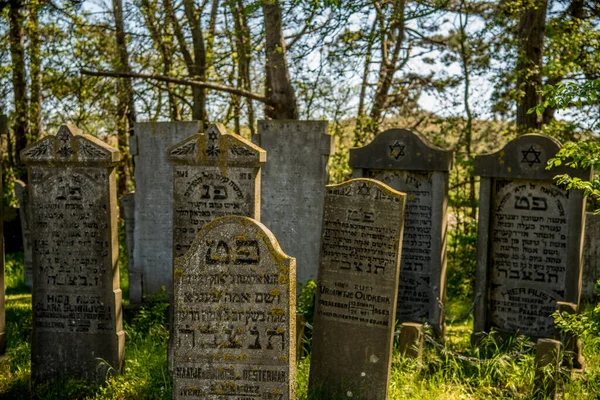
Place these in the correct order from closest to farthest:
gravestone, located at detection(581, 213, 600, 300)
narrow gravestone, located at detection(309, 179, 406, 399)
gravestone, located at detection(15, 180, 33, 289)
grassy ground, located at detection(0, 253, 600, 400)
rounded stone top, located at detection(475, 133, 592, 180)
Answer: narrow gravestone, located at detection(309, 179, 406, 399)
grassy ground, located at detection(0, 253, 600, 400)
rounded stone top, located at detection(475, 133, 592, 180)
gravestone, located at detection(581, 213, 600, 300)
gravestone, located at detection(15, 180, 33, 289)

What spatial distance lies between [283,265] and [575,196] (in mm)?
4266

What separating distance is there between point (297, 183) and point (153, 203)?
195 centimetres

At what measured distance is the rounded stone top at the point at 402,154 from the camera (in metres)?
8.64

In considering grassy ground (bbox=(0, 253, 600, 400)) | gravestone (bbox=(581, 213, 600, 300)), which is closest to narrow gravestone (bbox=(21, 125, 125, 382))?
grassy ground (bbox=(0, 253, 600, 400))

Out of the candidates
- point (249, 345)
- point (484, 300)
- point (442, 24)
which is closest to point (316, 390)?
point (249, 345)

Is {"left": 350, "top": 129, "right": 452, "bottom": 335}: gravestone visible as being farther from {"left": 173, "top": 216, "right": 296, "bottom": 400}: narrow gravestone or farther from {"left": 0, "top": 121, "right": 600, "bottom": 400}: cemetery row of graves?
{"left": 173, "top": 216, "right": 296, "bottom": 400}: narrow gravestone

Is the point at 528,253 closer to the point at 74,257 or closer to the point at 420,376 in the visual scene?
the point at 420,376

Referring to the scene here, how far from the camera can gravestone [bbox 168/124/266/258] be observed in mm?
7035

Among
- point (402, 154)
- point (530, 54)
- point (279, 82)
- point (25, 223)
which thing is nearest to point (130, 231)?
point (25, 223)

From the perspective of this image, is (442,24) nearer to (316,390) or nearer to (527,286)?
(527,286)

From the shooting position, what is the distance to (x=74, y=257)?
730cm

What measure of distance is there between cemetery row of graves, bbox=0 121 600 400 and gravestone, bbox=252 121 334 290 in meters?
1.16

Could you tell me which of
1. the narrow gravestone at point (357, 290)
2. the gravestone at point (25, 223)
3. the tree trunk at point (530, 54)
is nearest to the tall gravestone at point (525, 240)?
the narrow gravestone at point (357, 290)

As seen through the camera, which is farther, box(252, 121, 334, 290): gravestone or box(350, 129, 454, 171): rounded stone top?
box(252, 121, 334, 290): gravestone
